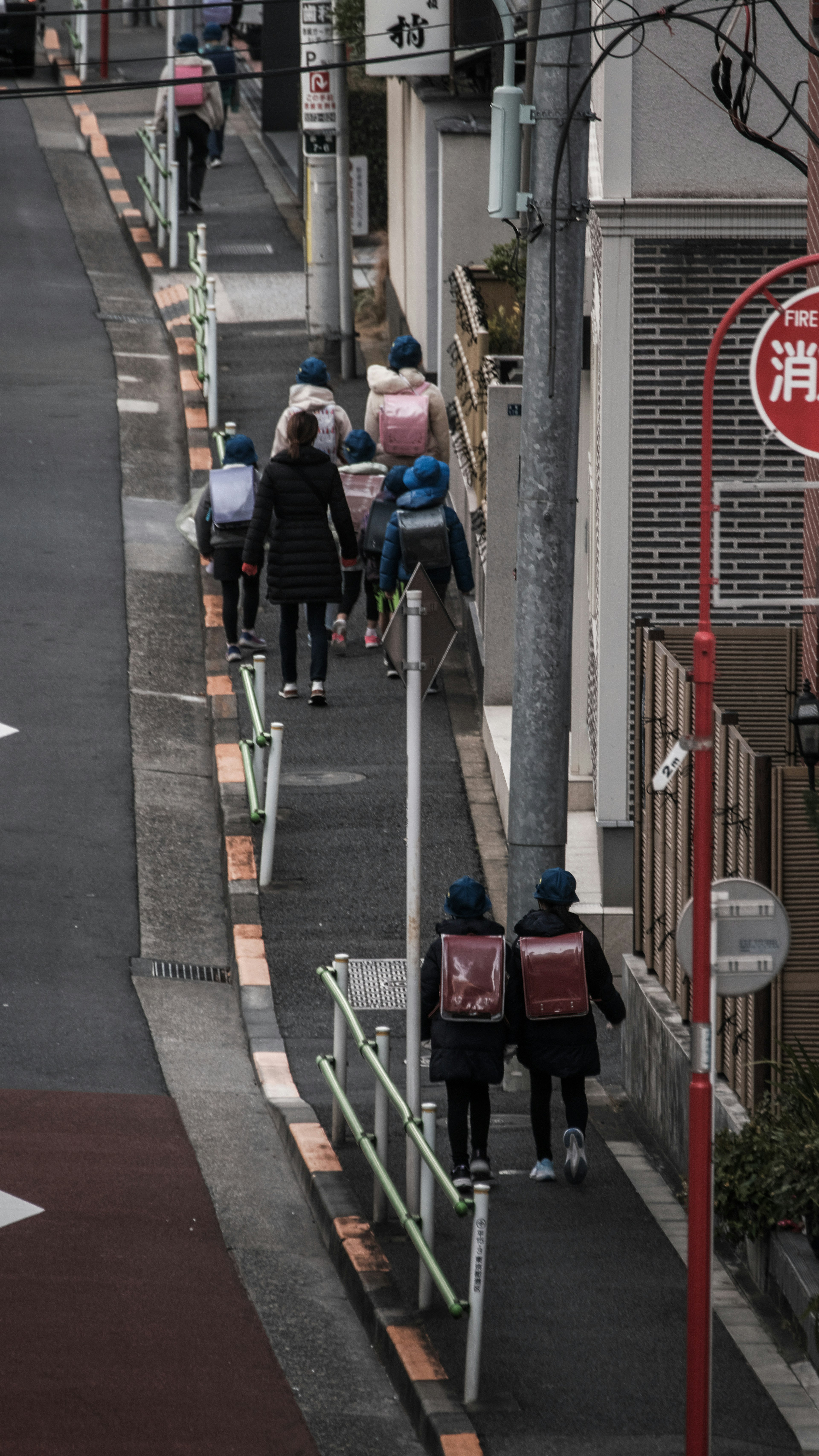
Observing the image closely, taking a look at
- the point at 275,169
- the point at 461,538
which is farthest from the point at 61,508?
the point at 275,169

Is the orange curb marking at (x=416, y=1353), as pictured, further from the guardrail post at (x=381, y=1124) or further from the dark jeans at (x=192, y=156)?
the dark jeans at (x=192, y=156)

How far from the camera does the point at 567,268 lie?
437 inches

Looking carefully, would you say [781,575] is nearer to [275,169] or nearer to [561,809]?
[561,809]

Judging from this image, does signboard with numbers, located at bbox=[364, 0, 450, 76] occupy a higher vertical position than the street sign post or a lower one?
higher

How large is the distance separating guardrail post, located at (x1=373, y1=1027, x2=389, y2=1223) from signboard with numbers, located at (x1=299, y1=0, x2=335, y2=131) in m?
16.2

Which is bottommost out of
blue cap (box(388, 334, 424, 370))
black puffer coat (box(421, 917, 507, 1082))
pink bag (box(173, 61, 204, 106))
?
black puffer coat (box(421, 917, 507, 1082))

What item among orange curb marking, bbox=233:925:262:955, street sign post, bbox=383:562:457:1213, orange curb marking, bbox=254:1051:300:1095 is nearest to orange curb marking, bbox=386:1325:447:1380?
street sign post, bbox=383:562:457:1213

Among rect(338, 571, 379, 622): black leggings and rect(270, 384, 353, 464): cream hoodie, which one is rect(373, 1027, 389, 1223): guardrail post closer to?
rect(338, 571, 379, 622): black leggings

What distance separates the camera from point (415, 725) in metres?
9.03

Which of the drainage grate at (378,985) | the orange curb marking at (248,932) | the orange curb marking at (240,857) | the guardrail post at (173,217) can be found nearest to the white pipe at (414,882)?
the drainage grate at (378,985)

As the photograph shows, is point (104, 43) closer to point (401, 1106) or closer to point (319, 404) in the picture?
point (319, 404)

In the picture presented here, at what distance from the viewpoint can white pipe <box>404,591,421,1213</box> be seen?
9039 mm

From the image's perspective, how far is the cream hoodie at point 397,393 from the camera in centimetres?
1758

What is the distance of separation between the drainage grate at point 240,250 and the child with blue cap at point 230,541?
45.6 ft
